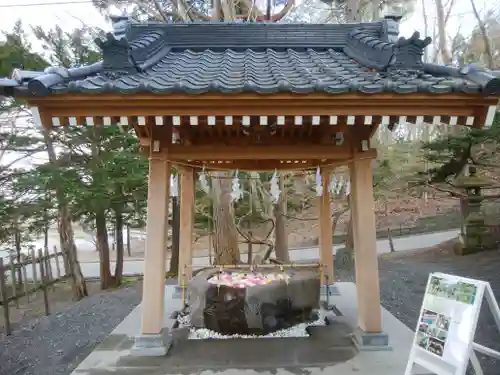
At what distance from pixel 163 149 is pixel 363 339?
2.80 m

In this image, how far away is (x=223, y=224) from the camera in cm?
856

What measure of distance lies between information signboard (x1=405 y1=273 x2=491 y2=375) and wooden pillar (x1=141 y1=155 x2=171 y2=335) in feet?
7.91

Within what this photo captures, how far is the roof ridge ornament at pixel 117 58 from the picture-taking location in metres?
3.74

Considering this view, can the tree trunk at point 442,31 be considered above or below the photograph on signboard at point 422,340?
above

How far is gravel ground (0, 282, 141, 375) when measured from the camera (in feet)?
17.7

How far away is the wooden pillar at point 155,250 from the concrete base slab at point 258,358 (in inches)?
14.7

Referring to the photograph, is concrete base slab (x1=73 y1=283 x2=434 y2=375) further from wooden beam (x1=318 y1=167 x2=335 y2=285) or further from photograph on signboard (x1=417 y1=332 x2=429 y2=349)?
wooden beam (x1=318 y1=167 x2=335 y2=285)

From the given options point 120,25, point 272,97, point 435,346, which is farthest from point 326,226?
point 120,25

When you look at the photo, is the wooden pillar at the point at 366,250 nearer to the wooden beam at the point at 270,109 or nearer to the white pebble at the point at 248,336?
the white pebble at the point at 248,336

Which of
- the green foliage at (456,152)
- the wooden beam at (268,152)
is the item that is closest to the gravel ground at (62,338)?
the wooden beam at (268,152)

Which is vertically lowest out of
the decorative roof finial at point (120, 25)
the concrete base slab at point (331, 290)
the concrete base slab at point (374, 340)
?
the concrete base slab at point (331, 290)

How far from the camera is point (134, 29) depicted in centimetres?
527

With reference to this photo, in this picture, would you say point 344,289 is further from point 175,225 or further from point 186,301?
point 175,225

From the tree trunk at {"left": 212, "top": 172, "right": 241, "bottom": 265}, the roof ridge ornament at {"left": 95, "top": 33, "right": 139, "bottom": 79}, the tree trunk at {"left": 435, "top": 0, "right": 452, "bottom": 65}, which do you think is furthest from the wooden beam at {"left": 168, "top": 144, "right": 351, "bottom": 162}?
the tree trunk at {"left": 435, "top": 0, "right": 452, "bottom": 65}
